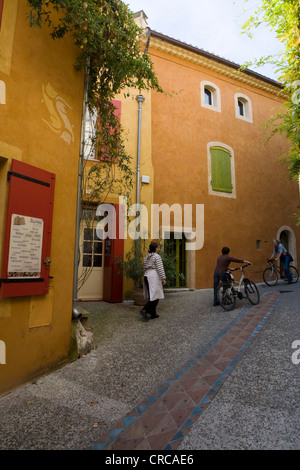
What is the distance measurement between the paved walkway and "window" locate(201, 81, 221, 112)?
357 inches

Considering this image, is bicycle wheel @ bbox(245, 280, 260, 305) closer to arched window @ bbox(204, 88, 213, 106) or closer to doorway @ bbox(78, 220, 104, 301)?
doorway @ bbox(78, 220, 104, 301)

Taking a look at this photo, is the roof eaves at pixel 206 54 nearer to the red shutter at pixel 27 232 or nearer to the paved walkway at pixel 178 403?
the red shutter at pixel 27 232

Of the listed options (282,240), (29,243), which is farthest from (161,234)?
(282,240)

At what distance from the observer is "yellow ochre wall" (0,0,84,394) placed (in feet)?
9.29

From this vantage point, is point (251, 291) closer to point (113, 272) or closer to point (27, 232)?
point (113, 272)

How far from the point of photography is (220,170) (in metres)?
10.1

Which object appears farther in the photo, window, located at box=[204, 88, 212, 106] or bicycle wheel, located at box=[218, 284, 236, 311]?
window, located at box=[204, 88, 212, 106]

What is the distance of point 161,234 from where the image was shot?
26.5 feet

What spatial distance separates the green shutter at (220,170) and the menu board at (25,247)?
7.83m

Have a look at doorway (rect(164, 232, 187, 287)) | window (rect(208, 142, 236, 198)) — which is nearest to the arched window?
window (rect(208, 142, 236, 198))

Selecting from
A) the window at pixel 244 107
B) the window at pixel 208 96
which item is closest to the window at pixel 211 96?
the window at pixel 208 96

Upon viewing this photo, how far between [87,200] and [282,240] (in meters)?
9.62

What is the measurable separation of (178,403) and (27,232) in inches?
91.8

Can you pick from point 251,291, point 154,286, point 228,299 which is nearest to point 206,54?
point 251,291
